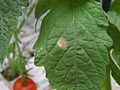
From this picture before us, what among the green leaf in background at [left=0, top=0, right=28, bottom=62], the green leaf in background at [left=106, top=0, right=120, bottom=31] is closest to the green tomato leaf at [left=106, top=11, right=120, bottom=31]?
the green leaf in background at [left=106, top=0, right=120, bottom=31]

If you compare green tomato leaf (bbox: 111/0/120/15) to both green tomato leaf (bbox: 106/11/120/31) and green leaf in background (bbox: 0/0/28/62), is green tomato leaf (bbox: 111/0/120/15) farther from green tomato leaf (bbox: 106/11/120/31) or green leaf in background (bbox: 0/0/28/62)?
green leaf in background (bbox: 0/0/28/62)

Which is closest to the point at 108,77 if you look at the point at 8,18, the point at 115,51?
the point at 115,51

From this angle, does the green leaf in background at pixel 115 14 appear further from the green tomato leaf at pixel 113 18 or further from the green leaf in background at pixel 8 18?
the green leaf in background at pixel 8 18

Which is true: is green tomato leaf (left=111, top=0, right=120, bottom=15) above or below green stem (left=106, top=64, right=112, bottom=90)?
above

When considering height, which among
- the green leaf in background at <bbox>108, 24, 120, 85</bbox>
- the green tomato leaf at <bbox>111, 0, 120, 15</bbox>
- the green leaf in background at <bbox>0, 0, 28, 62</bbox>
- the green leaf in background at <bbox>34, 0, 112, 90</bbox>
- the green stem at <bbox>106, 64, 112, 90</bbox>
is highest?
the green leaf in background at <bbox>0, 0, 28, 62</bbox>

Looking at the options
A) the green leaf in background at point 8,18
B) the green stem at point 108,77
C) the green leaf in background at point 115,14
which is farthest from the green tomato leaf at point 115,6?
the green leaf in background at point 8,18

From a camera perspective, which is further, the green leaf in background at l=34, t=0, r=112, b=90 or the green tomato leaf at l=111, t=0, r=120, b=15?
the green tomato leaf at l=111, t=0, r=120, b=15
